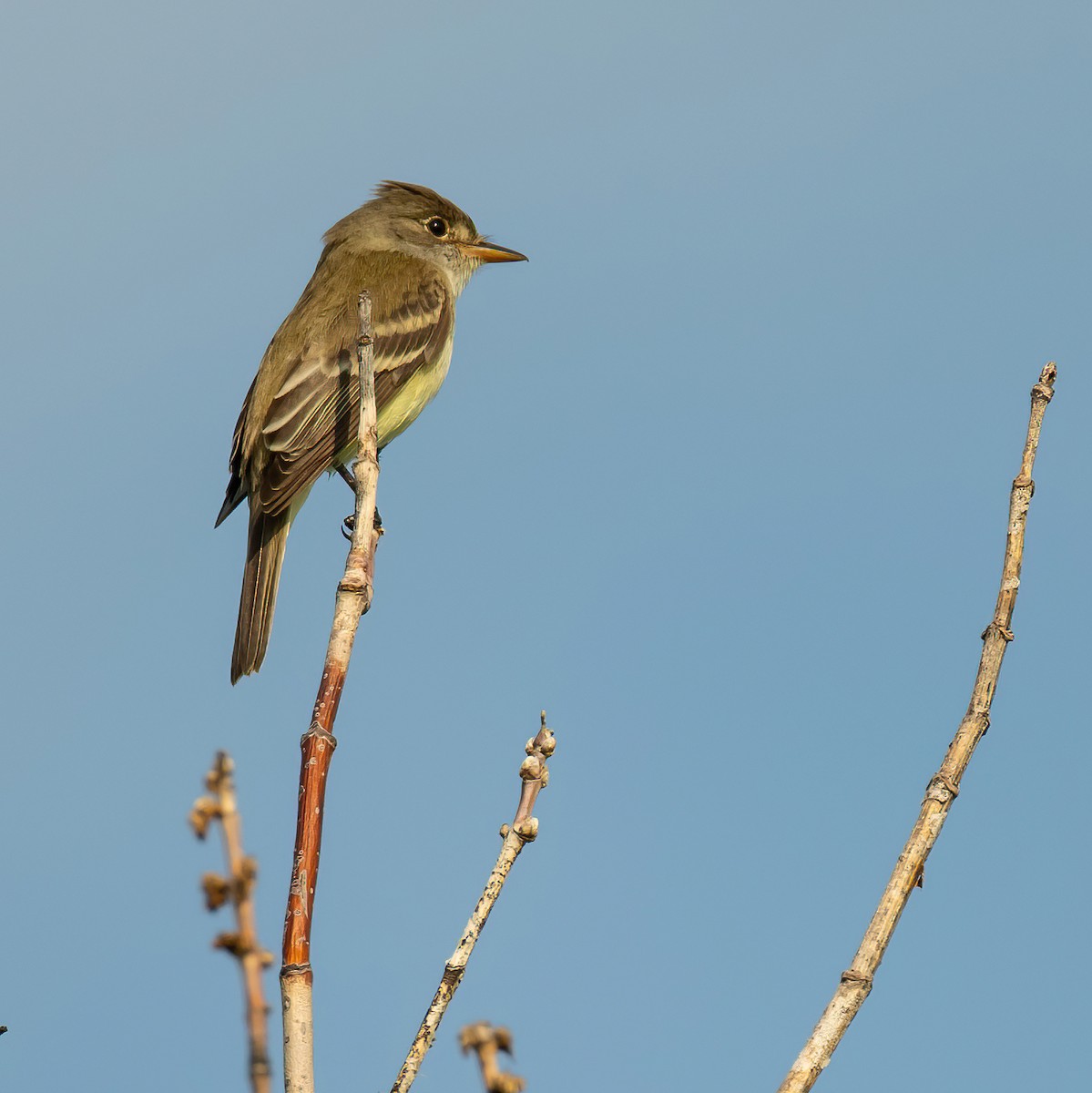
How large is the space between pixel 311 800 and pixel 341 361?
20.9 ft

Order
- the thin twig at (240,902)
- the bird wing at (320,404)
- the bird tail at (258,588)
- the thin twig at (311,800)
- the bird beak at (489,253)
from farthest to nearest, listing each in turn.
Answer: the bird beak at (489,253), the bird wing at (320,404), the bird tail at (258,588), the thin twig at (311,800), the thin twig at (240,902)

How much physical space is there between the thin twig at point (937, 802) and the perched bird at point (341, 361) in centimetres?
469

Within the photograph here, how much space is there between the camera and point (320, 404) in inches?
324

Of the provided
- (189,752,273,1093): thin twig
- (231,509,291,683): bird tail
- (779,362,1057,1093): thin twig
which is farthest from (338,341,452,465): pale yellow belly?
(189,752,273,1093): thin twig

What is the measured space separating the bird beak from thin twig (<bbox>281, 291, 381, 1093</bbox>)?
24.6ft

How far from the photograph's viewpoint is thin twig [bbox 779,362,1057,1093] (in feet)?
6.93

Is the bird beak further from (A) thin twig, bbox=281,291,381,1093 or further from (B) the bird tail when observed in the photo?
(A) thin twig, bbox=281,291,381,1093

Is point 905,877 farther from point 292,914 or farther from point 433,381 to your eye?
point 433,381

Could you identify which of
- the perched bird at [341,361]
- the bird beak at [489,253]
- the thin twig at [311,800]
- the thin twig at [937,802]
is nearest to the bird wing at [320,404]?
the perched bird at [341,361]

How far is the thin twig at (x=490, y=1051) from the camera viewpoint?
127 cm

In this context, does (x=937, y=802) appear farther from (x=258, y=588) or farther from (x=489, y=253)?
(x=489, y=253)

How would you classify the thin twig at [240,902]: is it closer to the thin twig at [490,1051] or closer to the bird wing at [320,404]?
the thin twig at [490,1051]

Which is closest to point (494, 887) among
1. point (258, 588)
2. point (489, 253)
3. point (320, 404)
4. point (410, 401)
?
point (258, 588)

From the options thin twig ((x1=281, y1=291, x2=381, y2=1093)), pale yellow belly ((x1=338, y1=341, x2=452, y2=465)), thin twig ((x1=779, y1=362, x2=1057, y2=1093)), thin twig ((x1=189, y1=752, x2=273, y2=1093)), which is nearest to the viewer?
thin twig ((x1=189, y1=752, x2=273, y2=1093))
